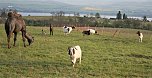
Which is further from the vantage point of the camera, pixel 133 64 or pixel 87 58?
pixel 87 58

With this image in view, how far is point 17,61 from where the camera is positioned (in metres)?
20.2

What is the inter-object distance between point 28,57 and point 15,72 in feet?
15.3

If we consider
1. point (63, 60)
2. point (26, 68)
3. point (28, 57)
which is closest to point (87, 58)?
point (63, 60)

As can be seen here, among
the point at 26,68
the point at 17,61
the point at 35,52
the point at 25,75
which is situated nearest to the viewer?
the point at 25,75

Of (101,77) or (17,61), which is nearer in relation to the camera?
(101,77)

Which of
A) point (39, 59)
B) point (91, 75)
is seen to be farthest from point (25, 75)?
point (39, 59)

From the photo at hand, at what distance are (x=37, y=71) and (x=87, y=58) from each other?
583 cm

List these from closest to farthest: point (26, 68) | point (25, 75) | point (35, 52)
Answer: point (25, 75) < point (26, 68) < point (35, 52)

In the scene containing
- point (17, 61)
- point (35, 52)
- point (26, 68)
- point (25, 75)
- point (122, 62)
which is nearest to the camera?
point (25, 75)

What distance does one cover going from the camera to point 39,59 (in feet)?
70.3

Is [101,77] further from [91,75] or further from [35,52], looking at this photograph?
[35,52]

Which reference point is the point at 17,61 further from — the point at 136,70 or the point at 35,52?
the point at 136,70

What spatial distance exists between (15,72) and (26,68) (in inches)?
41.5

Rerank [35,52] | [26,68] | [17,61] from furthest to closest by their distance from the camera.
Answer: [35,52], [17,61], [26,68]
